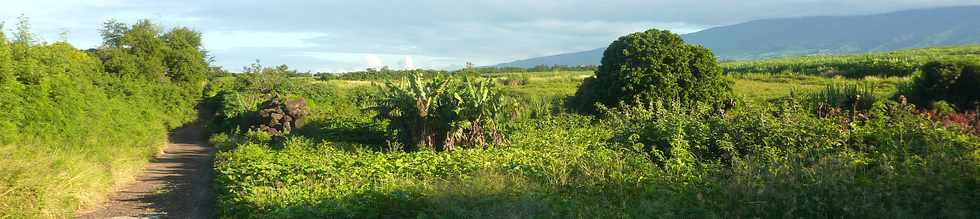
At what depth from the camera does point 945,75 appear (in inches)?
468

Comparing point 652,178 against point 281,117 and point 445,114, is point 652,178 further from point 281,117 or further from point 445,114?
point 281,117

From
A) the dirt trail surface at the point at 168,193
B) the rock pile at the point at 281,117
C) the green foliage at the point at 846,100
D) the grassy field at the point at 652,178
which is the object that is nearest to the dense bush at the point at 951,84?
the green foliage at the point at 846,100

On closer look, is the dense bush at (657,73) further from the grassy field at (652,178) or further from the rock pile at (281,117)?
the rock pile at (281,117)

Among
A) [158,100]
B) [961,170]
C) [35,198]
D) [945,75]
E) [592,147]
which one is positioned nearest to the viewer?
[961,170]

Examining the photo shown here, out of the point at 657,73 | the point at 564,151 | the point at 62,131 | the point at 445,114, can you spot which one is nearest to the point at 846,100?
the point at 657,73

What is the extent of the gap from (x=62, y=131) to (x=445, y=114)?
8.08 metres

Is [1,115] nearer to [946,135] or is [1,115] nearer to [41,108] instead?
[41,108]

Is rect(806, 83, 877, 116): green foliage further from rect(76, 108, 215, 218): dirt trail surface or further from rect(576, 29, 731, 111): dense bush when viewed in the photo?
rect(76, 108, 215, 218): dirt trail surface

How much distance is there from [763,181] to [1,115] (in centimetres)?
1308

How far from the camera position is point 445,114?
12.4 m

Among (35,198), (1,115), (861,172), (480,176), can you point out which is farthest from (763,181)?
(1,115)

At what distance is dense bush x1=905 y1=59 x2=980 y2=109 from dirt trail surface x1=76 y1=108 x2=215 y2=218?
1234 centimetres

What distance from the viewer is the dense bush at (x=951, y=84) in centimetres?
1148

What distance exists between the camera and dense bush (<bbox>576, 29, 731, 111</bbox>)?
13.6 meters
